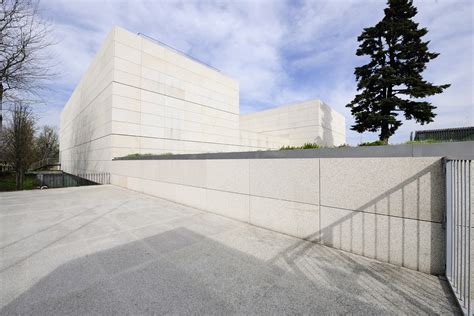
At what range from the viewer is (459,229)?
2.66 metres

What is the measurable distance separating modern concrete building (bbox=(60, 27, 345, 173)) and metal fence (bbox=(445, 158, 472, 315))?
17.4 m

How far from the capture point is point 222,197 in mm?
6492

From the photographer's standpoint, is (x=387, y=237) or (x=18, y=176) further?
(x=18, y=176)

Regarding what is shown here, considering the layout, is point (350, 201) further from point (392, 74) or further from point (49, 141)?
point (49, 141)

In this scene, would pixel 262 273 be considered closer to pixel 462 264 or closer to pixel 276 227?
pixel 276 227

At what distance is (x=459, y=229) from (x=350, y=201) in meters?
1.45

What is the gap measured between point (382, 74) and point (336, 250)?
60.5ft

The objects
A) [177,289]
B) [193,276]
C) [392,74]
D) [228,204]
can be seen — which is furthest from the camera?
[392,74]

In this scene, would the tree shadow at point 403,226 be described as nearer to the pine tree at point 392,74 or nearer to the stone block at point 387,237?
the stone block at point 387,237

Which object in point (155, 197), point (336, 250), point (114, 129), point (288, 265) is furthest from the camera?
point (114, 129)

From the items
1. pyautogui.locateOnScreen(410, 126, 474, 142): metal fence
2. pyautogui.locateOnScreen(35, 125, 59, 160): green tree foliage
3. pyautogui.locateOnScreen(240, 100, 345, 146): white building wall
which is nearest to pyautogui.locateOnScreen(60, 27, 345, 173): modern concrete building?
pyautogui.locateOnScreen(240, 100, 345, 146): white building wall

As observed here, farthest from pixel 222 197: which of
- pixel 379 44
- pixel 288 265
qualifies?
pixel 379 44

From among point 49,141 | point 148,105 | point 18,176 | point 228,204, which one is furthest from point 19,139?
point 49,141

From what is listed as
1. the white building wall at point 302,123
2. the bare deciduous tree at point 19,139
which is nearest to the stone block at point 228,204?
the bare deciduous tree at point 19,139
